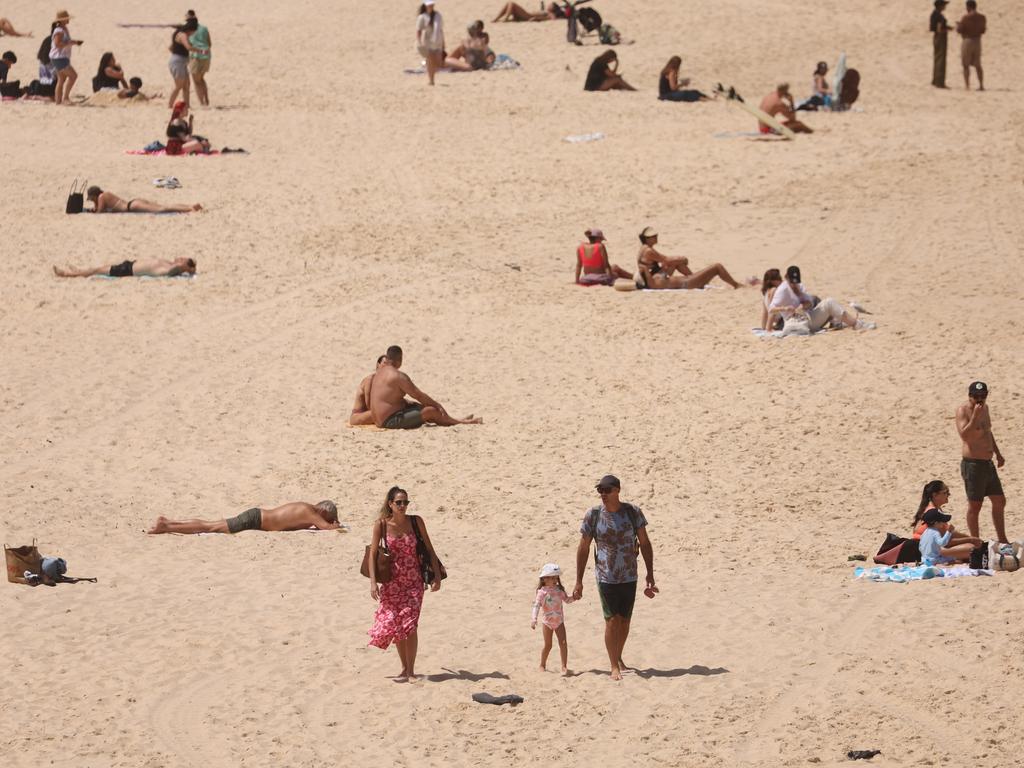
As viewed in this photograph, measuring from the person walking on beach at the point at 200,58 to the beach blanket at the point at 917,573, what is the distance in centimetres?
1772

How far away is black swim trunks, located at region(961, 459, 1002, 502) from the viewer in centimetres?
1245

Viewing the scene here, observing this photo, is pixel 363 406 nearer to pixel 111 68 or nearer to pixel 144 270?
pixel 144 270

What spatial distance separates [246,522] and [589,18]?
797 inches

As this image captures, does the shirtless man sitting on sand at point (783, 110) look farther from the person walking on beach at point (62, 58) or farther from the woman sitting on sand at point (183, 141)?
the person walking on beach at point (62, 58)

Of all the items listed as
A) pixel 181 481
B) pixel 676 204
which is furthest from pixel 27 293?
pixel 676 204

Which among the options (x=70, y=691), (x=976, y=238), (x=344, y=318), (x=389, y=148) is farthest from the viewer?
(x=389, y=148)

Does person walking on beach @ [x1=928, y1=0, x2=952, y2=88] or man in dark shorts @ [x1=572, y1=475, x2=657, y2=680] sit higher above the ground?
person walking on beach @ [x1=928, y1=0, x2=952, y2=88]

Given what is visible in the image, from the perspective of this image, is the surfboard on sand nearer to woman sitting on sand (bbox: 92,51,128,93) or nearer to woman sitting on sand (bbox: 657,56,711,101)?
woman sitting on sand (bbox: 657,56,711,101)

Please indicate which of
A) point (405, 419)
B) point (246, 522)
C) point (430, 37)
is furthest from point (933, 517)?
point (430, 37)

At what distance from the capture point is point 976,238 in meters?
21.0

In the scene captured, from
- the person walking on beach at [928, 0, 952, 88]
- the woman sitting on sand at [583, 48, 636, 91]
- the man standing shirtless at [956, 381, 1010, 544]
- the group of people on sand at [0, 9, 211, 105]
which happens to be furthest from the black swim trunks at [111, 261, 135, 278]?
the person walking on beach at [928, 0, 952, 88]

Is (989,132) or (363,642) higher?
(989,132)

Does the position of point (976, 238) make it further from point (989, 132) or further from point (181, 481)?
point (181, 481)

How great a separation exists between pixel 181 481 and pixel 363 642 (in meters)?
4.11
